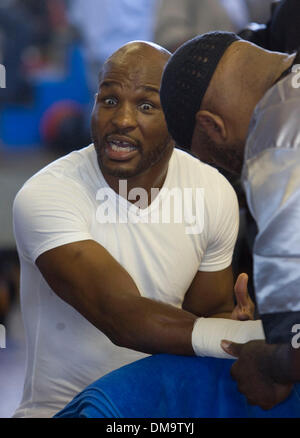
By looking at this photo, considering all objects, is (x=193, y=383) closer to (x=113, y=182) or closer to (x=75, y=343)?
(x=75, y=343)

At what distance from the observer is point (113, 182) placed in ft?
3.41

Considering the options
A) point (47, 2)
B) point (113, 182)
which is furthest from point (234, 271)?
point (47, 2)

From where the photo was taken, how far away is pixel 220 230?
107 centimetres

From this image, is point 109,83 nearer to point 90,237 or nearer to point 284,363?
point 90,237

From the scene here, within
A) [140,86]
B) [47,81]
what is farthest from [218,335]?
[47,81]

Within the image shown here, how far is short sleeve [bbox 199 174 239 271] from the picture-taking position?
1.07 meters

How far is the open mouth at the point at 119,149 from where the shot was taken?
996 mm

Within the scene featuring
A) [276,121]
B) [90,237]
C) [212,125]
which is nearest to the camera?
[276,121]

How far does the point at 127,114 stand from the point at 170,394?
37 cm
